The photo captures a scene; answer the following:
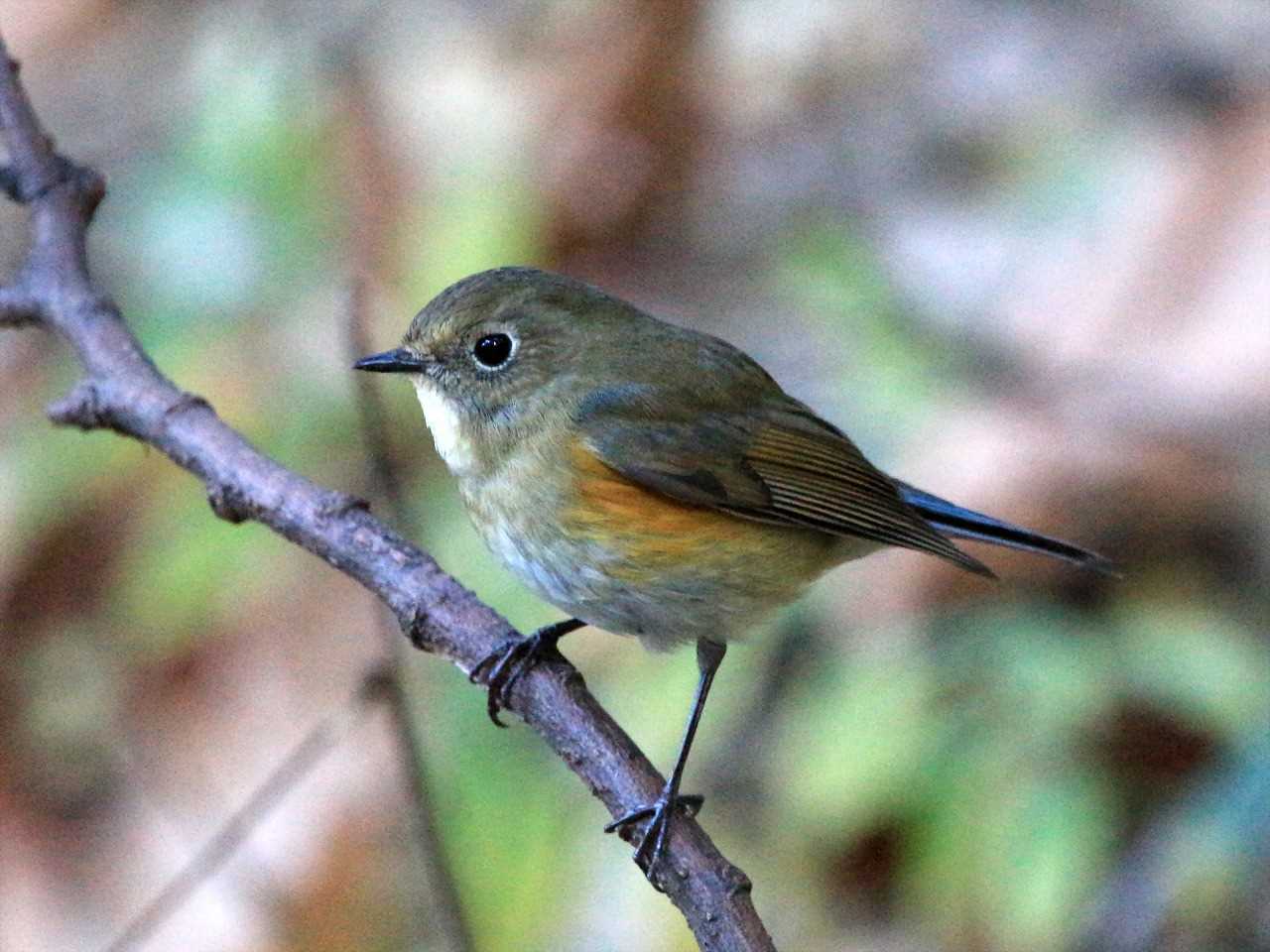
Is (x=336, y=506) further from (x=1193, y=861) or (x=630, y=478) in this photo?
(x=1193, y=861)

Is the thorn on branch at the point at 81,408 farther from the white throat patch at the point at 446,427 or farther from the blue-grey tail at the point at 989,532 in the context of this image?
the blue-grey tail at the point at 989,532

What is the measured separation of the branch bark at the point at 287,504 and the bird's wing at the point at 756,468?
48 cm

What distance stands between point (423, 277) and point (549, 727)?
7.72ft

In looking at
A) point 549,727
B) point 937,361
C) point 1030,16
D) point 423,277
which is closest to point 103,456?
point 423,277

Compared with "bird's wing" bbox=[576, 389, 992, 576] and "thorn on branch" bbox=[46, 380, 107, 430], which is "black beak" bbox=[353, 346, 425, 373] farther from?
"thorn on branch" bbox=[46, 380, 107, 430]

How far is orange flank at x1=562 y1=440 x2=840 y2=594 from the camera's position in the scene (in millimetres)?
2627

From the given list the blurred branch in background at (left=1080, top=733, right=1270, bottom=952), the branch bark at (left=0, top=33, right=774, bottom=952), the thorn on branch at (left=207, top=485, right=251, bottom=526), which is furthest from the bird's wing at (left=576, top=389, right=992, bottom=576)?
the blurred branch in background at (left=1080, top=733, right=1270, bottom=952)

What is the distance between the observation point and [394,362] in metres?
2.73

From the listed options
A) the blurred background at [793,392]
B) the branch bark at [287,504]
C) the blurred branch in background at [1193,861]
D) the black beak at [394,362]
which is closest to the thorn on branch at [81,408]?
the branch bark at [287,504]

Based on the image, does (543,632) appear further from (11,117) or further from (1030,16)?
(1030,16)

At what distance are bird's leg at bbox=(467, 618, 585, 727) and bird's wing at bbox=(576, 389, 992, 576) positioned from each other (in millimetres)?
360

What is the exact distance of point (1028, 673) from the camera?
354 centimetres

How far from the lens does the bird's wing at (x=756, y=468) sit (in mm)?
2783

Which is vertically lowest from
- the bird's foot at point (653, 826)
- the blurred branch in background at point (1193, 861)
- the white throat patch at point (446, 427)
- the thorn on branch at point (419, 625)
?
the blurred branch in background at point (1193, 861)
